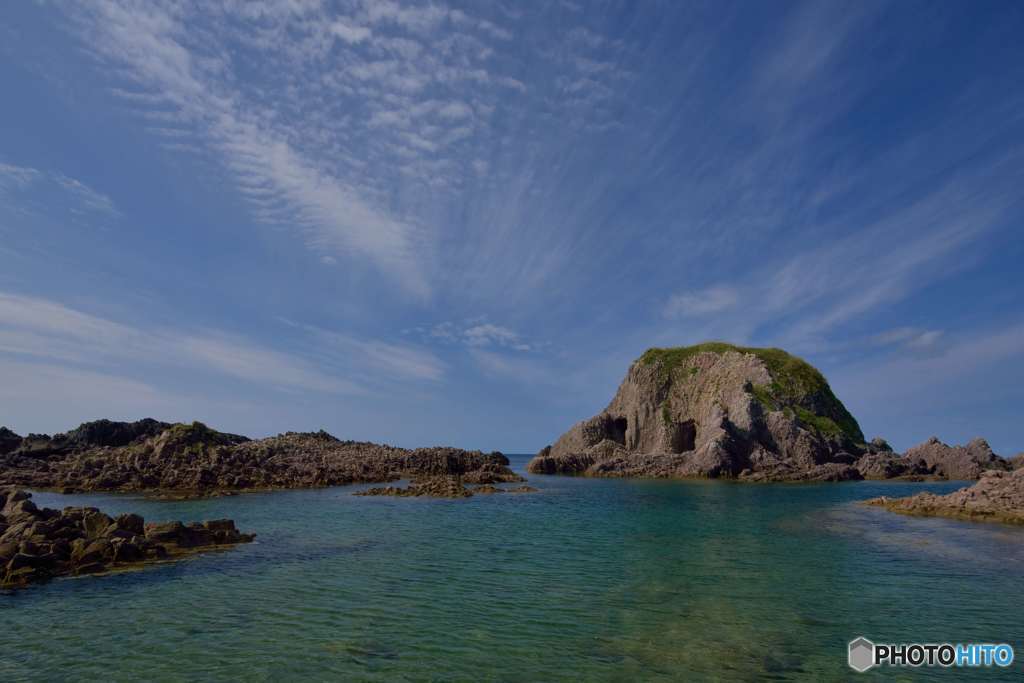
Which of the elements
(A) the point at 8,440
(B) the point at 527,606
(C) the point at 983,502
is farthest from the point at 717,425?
(A) the point at 8,440

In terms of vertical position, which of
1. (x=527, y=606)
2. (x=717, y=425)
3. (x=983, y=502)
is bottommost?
(x=527, y=606)

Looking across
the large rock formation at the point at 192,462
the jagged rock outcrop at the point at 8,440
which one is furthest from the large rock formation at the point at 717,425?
the jagged rock outcrop at the point at 8,440

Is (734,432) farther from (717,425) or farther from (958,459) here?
(958,459)

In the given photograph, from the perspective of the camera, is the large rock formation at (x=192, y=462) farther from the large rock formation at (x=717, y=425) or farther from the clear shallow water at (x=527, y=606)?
the clear shallow water at (x=527, y=606)

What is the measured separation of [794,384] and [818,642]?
354ft

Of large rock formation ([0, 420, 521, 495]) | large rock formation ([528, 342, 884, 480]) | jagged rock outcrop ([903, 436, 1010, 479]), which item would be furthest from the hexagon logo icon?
jagged rock outcrop ([903, 436, 1010, 479])

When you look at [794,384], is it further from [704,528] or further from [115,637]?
[115,637]

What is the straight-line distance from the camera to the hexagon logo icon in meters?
13.9

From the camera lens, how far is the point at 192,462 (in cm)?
6988

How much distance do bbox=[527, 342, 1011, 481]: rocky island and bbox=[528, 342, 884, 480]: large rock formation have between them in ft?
0.67

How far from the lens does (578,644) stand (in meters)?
15.1

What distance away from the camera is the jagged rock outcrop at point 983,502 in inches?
1599

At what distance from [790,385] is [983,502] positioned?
71558mm

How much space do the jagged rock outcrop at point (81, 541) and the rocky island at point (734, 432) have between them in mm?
79002
